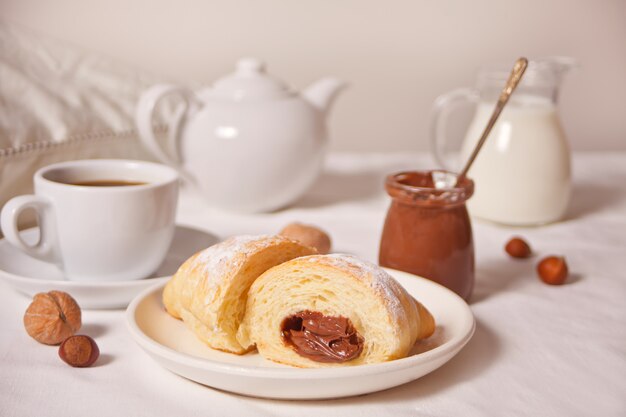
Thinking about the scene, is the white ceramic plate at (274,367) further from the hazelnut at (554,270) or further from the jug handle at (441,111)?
the jug handle at (441,111)

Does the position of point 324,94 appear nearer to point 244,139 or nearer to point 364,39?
point 244,139

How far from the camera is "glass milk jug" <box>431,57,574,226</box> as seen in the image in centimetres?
140

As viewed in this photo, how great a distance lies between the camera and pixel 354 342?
0.80 m

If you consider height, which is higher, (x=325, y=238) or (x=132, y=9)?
(x=132, y=9)

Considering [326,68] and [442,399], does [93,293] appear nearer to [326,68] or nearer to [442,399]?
[442,399]

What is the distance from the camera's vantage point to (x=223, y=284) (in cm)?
83

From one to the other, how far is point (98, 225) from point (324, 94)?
0.72 meters

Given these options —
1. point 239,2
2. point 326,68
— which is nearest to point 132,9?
point 239,2

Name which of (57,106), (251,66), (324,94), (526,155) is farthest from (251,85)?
(526,155)

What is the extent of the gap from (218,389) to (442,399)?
0.22m

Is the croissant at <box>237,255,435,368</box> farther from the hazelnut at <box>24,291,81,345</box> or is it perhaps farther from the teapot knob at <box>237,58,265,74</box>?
the teapot knob at <box>237,58,265,74</box>

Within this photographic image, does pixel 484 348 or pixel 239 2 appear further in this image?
pixel 239 2

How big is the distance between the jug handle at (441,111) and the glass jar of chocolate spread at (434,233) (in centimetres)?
54

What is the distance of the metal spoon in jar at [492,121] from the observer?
1022 mm
